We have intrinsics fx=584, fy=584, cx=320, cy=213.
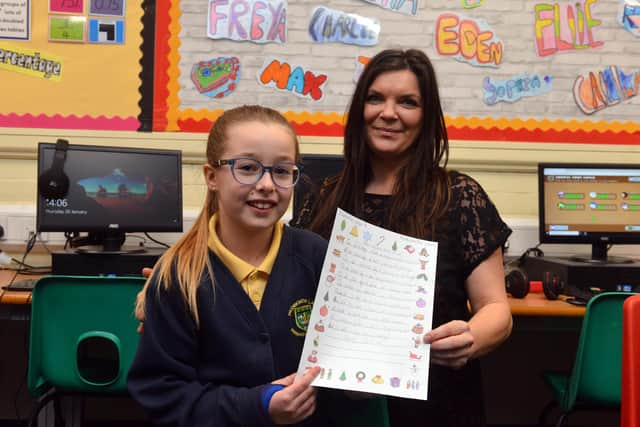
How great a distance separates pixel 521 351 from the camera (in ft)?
9.23

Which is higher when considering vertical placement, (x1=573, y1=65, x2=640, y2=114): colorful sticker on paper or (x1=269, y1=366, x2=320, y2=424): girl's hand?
(x1=573, y1=65, x2=640, y2=114): colorful sticker on paper

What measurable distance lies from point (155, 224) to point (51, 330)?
73cm

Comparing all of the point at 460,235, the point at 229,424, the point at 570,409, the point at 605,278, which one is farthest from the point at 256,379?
the point at 605,278

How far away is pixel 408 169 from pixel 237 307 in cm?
58

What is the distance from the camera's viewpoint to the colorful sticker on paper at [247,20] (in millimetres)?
2717

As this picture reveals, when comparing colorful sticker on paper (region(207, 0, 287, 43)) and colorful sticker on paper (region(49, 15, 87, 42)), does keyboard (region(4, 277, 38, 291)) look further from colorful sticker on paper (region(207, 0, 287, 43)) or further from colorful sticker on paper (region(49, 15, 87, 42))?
colorful sticker on paper (region(207, 0, 287, 43))

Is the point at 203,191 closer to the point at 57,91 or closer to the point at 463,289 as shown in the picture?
the point at 57,91

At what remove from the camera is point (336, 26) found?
276cm

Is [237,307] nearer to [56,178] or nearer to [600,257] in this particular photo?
[56,178]

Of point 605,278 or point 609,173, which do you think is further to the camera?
point 609,173

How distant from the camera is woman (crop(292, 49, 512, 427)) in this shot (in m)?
1.28

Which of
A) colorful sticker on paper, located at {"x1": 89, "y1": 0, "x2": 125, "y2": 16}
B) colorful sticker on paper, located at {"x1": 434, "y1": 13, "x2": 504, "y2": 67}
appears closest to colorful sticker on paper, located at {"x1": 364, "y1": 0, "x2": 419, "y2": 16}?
colorful sticker on paper, located at {"x1": 434, "y1": 13, "x2": 504, "y2": 67}

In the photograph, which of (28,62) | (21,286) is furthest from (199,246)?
(28,62)

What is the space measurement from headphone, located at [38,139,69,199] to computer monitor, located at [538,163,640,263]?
1925mm
